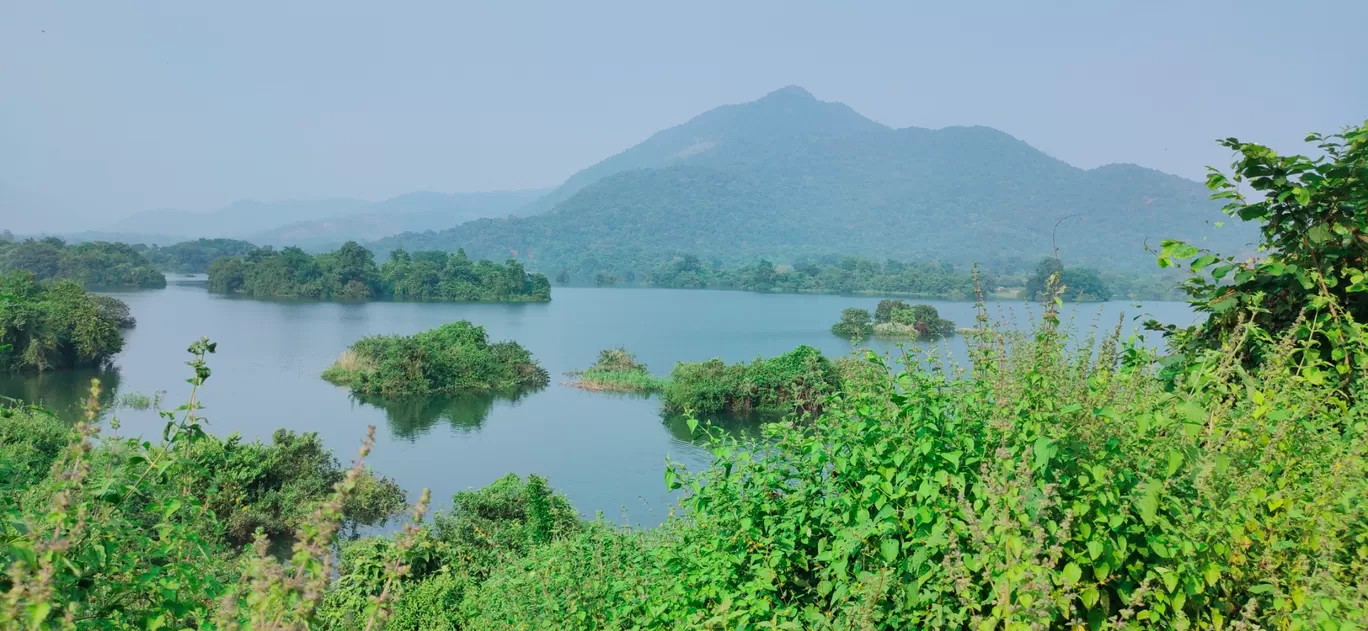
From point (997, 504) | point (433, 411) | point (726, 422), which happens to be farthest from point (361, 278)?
point (997, 504)

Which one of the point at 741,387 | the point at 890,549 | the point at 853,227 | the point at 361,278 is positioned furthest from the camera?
the point at 853,227

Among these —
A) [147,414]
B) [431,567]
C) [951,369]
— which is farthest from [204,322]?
[951,369]

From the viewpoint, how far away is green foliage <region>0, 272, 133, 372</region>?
2175cm

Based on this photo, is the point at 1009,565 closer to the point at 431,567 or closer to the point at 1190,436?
the point at 1190,436

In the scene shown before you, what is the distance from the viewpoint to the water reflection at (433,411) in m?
19.4

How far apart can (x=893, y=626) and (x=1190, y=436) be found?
1088 millimetres

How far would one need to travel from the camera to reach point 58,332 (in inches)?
890

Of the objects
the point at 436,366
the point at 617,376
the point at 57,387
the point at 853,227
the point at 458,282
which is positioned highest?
the point at 853,227

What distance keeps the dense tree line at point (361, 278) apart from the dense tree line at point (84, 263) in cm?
485

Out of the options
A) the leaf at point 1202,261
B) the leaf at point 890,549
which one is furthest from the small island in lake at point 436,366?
the leaf at point 890,549

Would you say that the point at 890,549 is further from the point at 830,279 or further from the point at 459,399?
the point at 830,279

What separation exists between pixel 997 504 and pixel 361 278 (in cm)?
6498

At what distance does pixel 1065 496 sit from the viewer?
235cm

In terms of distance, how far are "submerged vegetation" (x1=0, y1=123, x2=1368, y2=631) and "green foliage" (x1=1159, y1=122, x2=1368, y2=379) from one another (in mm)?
14
